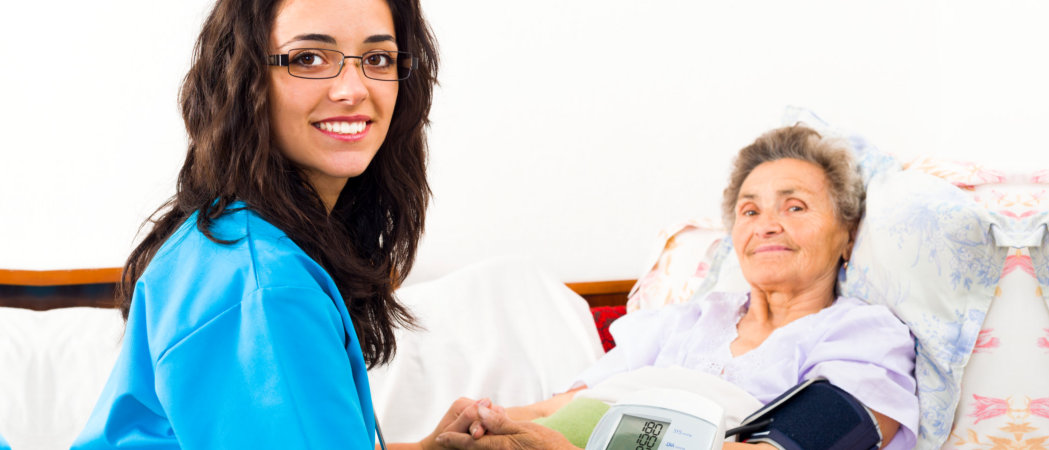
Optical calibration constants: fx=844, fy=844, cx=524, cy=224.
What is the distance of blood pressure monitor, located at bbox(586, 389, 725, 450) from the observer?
1.07 meters

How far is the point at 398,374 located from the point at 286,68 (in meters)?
1.06

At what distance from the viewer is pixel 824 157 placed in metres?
1.70

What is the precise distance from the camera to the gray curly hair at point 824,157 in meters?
1.67

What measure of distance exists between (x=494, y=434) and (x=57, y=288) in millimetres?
1412

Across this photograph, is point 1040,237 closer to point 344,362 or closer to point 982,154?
point 982,154

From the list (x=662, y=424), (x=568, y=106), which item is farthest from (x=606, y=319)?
(x=662, y=424)

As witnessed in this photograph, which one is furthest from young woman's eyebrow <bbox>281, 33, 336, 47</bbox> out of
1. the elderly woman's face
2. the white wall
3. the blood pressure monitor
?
the white wall

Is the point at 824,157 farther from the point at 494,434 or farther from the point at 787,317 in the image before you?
the point at 494,434

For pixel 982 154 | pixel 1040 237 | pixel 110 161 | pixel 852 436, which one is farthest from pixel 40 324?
pixel 982 154

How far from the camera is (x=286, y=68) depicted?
96 cm

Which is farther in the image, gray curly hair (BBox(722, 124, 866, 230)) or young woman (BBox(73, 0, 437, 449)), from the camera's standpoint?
gray curly hair (BBox(722, 124, 866, 230))

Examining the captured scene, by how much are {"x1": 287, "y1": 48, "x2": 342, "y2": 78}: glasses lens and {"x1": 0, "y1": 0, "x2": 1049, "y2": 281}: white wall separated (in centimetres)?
138

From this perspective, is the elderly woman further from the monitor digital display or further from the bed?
the monitor digital display

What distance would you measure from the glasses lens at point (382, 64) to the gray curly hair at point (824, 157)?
94 cm
